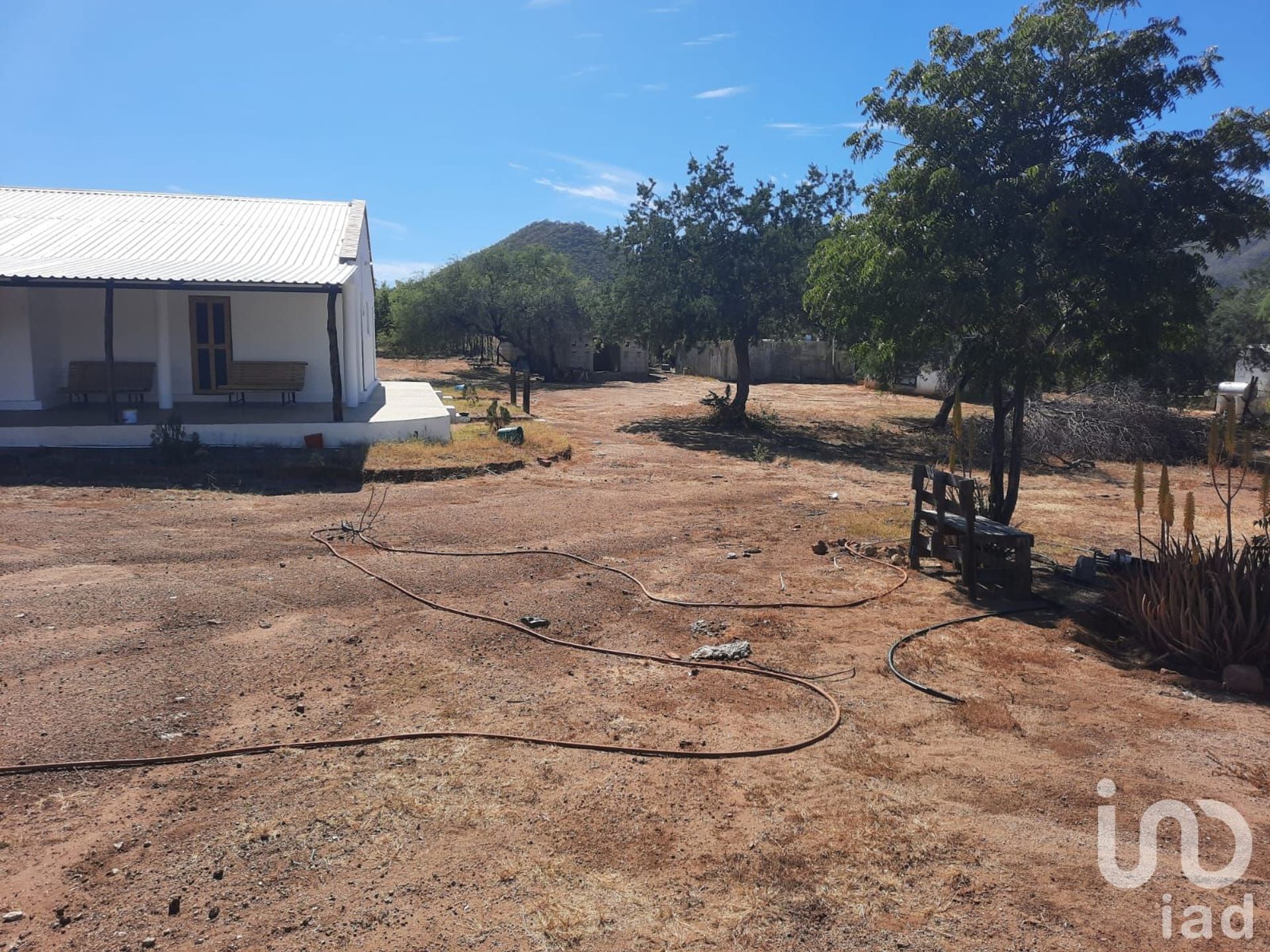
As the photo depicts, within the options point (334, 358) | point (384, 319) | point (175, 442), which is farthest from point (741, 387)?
point (384, 319)

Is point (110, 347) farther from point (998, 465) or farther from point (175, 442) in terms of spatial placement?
point (998, 465)

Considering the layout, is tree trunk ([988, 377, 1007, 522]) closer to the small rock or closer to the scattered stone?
the small rock

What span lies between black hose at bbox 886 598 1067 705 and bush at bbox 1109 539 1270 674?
2.87 feet

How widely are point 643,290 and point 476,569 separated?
44.3 feet

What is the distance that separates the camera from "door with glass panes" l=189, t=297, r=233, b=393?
50.3 feet

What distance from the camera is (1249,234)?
7.80 metres

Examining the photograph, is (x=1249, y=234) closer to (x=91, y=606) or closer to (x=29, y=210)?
(x=91, y=606)

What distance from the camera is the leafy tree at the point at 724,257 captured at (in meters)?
19.7

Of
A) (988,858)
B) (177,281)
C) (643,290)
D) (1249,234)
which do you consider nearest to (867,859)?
(988,858)

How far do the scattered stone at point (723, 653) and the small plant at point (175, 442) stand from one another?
9.11 m

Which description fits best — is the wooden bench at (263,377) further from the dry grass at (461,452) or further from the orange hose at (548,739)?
the orange hose at (548,739)

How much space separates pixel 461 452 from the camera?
44.9 feet

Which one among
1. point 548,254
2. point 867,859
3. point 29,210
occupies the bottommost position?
point 867,859

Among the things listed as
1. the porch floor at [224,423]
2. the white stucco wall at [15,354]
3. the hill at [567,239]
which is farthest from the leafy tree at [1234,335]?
the hill at [567,239]
